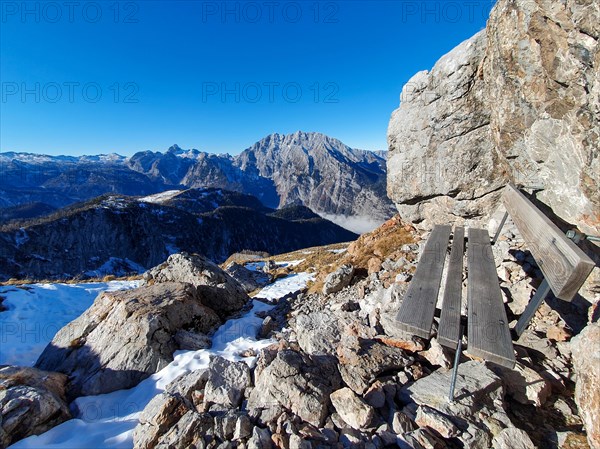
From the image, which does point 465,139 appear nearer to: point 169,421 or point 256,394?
point 256,394

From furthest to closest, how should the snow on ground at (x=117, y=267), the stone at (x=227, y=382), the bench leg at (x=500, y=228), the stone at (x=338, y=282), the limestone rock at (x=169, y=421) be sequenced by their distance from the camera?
the snow on ground at (x=117, y=267) < the stone at (x=338, y=282) < the bench leg at (x=500, y=228) < the stone at (x=227, y=382) < the limestone rock at (x=169, y=421)

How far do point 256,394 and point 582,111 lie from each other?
6.24m

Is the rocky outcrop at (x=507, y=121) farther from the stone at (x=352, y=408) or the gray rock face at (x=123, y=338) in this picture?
the gray rock face at (x=123, y=338)

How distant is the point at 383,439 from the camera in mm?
3133

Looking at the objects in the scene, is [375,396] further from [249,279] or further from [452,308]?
[249,279]

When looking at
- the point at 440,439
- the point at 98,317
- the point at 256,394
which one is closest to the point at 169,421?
the point at 256,394

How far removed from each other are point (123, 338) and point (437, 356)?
21.4 ft

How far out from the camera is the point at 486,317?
3.49m

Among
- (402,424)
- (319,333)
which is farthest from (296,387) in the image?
(319,333)

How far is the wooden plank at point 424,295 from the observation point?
344 centimetres

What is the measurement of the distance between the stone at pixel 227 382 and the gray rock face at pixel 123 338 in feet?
6.93

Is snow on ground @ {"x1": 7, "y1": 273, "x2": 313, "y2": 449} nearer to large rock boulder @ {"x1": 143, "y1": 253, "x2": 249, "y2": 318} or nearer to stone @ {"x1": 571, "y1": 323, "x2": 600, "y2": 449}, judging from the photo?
large rock boulder @ {"x1": 143, "y1": 253, "x2": 249, "y2": 318}

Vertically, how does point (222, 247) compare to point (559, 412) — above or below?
below

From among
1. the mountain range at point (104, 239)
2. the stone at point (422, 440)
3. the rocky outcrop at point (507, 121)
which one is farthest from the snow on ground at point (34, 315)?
the mountain range at point (104, 239)
